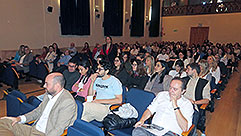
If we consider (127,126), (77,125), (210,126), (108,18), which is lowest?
(210,126)

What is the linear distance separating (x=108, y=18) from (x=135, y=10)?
3.28 m

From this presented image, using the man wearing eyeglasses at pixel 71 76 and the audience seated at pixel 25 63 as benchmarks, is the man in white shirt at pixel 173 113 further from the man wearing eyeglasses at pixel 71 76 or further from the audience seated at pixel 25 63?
the audience seated at pixel 25 63

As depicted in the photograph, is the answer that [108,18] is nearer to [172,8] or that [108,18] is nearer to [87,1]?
[87,1]

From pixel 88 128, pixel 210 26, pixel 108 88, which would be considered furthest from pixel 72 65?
pixel 210 26

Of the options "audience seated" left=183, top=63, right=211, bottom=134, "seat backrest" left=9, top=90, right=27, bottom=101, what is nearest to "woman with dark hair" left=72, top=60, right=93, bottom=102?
"seat backrest" left=9, top=90, right=27, bottom=101

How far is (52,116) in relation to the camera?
1.94m

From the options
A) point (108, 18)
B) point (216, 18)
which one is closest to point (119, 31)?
point (108, 18)

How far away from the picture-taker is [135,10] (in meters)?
13.1

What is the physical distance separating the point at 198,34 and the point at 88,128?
15.7 meters

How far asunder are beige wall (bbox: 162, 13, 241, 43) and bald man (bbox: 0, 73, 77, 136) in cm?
1526

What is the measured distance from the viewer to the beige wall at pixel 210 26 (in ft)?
44.5

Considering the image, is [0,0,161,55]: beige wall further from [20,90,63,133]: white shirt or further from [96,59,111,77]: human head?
[20,90,63,133]: white shirt

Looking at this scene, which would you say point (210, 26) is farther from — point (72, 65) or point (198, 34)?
point (72, 65)

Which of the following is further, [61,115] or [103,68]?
[103,68]
